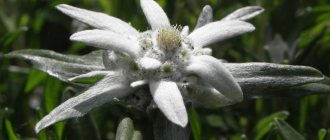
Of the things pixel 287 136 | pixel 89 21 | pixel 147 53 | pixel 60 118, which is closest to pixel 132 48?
pixel 147 53

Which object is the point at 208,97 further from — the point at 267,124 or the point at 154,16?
the point at 267,124

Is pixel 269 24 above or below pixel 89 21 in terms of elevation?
below

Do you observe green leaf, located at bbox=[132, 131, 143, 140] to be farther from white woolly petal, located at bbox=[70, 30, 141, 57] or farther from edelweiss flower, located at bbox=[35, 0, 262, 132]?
white woolly petal, located at bbox=[70, 30, 141, 57]

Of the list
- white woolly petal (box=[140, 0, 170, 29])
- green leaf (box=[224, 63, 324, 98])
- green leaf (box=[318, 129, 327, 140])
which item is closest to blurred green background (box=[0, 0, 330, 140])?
green leaf (box=[318, 129, 327, 140])

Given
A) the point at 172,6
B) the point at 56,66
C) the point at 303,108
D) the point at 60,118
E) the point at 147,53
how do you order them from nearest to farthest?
the point at 60,118 → the point at 147,53 → the point at 56,66 → the point at 303,108 → the point at 172,6

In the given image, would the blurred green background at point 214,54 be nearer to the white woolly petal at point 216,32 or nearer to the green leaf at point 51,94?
the green leaf at point 51,94

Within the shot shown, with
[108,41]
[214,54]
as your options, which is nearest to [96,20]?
[108,41]

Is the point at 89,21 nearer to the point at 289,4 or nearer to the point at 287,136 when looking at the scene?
the point at 287,136
